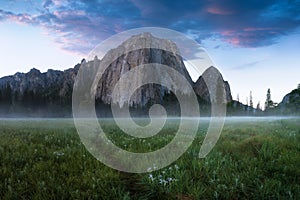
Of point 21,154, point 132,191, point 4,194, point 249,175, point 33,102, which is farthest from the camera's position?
point 33,102

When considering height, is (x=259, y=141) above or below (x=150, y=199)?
above

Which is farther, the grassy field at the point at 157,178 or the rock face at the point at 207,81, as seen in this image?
the rock face at the point at 207,81

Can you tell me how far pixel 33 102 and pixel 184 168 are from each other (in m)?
75.8

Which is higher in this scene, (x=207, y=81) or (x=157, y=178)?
(x=207, y=81)

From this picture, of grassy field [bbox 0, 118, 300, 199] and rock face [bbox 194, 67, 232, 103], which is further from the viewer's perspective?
rock face [bbox 194, 67, 232, 103]

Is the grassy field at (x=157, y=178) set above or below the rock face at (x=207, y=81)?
below

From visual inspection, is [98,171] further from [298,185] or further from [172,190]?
[298,185]

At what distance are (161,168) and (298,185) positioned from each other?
3.29 m

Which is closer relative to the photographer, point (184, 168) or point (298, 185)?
point (298, 185)

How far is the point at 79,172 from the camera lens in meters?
6.61

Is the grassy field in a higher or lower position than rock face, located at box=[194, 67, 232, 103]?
lower

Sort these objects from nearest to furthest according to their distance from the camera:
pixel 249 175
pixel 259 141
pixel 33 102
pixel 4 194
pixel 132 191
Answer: pixel 4 194
pixel 132 191
pixel 249 175
pixel 259 141
pixel 33 102

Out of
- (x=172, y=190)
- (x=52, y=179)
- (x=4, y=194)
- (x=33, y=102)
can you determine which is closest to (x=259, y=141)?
(x=172, y=190)

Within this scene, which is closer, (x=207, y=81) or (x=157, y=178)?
(x=157, y=178)
